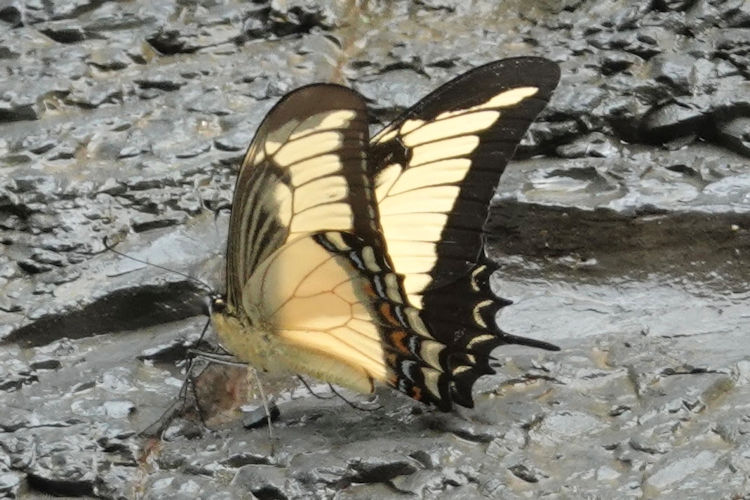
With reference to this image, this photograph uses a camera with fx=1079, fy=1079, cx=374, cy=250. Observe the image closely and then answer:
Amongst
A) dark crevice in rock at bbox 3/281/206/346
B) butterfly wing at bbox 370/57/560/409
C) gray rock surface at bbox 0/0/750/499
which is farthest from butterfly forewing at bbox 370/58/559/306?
dark crevice in rock at bbox 3/281/206/346

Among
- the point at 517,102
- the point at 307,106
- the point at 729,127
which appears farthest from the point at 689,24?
the point at 307,106

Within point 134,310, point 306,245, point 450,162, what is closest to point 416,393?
point 306,245

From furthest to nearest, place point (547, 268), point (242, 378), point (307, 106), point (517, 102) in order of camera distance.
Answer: point (547, 268) < point (242, 378) < point (517, 102) < point (307, 106)

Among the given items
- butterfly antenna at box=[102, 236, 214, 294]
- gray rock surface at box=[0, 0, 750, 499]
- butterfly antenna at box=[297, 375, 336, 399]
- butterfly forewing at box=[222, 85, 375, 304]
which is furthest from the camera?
butterfly antenna at box=[102, 236, 214, 294]

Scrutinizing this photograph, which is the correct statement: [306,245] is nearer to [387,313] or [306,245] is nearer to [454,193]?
[387,313]

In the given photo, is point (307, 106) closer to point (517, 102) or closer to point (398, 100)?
point (517, 102)

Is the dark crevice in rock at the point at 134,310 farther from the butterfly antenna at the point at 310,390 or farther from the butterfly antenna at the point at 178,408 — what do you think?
the butterfly antenna at the point at 310,390

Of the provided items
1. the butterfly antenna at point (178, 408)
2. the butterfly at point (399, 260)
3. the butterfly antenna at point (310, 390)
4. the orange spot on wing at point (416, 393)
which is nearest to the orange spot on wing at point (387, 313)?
the butterfly at point (399, 260)

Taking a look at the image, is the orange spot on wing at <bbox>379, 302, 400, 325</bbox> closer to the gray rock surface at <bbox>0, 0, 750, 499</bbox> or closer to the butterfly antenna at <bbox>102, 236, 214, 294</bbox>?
the gray rock surface at <bbox>0, 0, 750, 499</bbox>
